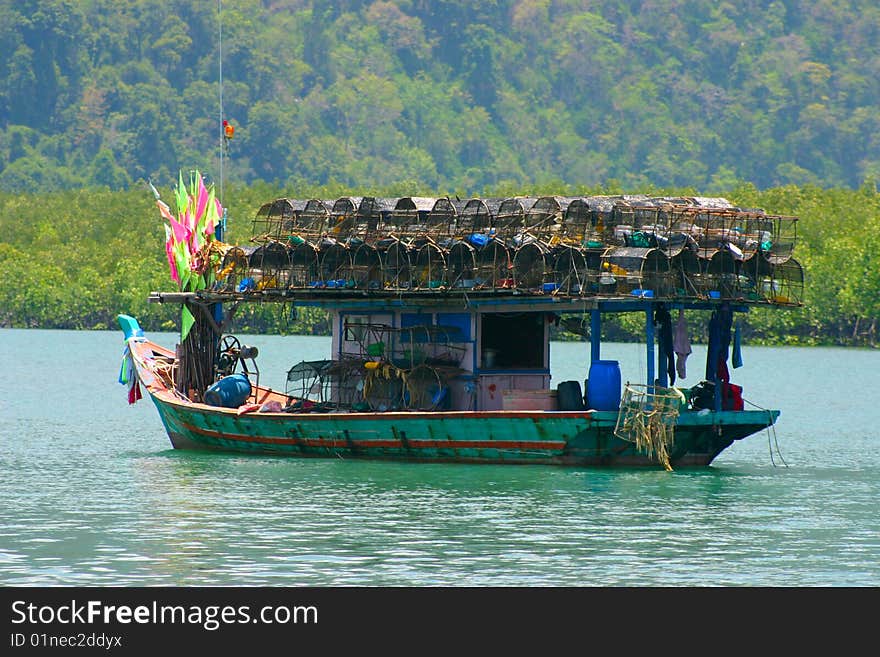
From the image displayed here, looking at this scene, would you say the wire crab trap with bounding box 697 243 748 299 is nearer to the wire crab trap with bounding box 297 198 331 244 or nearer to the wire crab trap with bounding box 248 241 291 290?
the wire crab trap with bounding box 297 198 331 244

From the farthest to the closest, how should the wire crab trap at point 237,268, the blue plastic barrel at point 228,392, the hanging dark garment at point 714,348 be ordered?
the blue plastic barrel at point 228,392
the wire crab trap at point 237,268
the hanging dark garment at point 714,348

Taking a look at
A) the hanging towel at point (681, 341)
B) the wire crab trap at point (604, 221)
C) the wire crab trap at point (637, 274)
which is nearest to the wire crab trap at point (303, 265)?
the wire crab trap at point (604, 221)

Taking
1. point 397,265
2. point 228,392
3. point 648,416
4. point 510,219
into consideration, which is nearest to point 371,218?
point 397,265

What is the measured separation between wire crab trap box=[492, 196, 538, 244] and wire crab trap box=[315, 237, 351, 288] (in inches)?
103

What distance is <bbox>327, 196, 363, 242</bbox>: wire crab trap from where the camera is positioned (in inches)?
1273

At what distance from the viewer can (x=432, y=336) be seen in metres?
32.6

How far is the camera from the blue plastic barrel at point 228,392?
3441cm

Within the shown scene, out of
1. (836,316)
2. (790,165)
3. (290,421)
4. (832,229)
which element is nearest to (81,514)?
(290,421)

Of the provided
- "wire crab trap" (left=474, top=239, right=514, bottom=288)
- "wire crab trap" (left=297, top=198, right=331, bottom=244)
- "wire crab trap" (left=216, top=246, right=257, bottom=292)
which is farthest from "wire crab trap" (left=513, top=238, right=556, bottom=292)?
"wire crab trap" (left=216, top=246, right=257, bottom=292)

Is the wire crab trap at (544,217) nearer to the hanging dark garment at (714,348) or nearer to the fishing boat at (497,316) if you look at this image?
the fishing boat at (497,316)

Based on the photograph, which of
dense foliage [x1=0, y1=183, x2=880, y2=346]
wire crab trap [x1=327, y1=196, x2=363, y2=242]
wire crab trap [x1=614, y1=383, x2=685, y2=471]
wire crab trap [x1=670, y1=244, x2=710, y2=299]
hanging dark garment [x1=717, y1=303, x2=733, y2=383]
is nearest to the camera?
wire crab trap [x1=614, y1=383, x2=685, y2=471]

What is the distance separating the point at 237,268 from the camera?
34062 mm

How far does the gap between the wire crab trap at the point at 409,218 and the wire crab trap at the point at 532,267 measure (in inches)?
75.3

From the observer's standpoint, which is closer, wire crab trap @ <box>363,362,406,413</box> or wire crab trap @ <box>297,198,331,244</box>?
wire crab trap @ <box>363,362,406,413</box>
